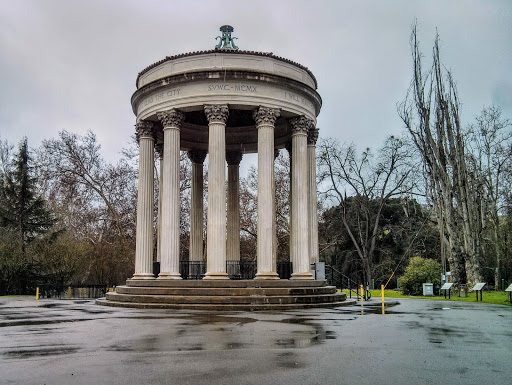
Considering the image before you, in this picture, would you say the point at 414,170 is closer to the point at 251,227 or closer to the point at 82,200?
the point at 251,227

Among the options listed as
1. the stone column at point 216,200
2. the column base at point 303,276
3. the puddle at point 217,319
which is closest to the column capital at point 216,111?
the stone column at point 216,200

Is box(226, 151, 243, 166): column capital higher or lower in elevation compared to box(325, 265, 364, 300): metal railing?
higher

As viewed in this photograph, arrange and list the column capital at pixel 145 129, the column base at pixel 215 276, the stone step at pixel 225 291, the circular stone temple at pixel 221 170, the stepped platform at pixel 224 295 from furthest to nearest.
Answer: the column capital at pixel 145 129 → the column base at pixel 215 276 → the circular stone temple at pixel 221 170 → the stone step at pixel 225 291 → the stepped platform at pixel 224 295

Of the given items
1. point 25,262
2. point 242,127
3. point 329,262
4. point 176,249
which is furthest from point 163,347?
point 329,262

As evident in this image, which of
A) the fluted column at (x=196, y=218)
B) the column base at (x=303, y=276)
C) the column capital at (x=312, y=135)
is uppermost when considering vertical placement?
the column capital at (x=312, y=135)

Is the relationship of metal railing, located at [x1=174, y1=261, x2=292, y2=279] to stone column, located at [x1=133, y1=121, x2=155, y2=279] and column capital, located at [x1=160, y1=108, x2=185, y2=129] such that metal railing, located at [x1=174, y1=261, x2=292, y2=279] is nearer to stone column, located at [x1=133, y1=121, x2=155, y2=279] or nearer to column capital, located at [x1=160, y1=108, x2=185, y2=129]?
stone column, located at [x1=133, y1=121, x2=155, y2=279]

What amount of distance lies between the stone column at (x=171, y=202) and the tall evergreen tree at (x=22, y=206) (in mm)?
19249

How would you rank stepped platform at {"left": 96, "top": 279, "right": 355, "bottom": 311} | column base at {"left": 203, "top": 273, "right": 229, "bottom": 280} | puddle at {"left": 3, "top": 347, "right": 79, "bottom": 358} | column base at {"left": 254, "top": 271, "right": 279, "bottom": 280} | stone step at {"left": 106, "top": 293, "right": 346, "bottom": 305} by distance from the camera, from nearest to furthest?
puddle at {"left": 3, "top": 347, "right": 79, "bottom": 358} → stepped platform at {"left": 96, "top": 279, "right": 355, "bottom": 311} → stone step at {"left": 106, "top": 293, "right": 346, "bottom": 305} → column base at {"left": 203, "top": 273, "right": 229, "bottom": 280} → column base at {"left": 254, "top": 271, "right": 279, "bottom": 280}

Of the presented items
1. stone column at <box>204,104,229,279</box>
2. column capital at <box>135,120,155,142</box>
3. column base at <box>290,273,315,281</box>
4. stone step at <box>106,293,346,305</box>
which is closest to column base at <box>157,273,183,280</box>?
stone column at <box>204,104,229,279</box>

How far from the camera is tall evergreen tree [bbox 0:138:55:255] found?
39.2m

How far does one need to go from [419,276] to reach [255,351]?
28.6 m

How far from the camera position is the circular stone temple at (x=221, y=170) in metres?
22.8

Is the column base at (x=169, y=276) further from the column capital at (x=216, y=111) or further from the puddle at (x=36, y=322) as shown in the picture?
the column capital at (x=216, y=111)

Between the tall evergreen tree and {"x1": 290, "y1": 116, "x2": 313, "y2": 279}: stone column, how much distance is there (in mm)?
23348
